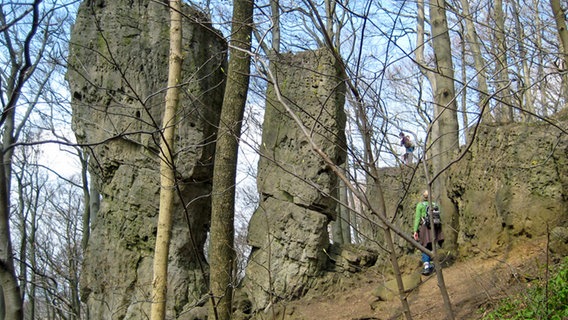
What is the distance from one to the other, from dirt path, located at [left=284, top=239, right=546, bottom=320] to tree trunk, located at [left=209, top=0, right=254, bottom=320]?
1.86m

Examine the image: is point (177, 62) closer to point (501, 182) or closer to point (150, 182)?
point (150, 182)

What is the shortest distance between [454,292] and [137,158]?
5569 mm

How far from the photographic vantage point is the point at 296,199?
8.93 m

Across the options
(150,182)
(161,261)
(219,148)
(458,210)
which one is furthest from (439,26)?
(161,261)

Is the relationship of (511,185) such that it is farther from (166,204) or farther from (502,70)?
(502,70)

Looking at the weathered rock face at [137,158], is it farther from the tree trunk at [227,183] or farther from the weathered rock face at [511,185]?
the weathered rock face at [511,185]

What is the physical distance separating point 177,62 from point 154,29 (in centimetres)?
459

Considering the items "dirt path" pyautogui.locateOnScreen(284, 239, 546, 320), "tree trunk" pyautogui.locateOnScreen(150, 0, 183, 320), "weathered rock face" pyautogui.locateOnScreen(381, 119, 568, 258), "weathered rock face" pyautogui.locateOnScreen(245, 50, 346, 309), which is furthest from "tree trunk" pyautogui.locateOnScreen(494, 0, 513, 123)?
"tree trunk" pyautogui.locateOnScreen(150, 0, 183, 320)

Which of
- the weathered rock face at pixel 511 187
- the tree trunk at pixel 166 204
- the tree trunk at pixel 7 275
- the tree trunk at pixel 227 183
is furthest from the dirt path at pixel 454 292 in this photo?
the tree trunk at pixel 7 275

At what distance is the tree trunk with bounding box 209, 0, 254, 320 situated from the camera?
22.3 ft

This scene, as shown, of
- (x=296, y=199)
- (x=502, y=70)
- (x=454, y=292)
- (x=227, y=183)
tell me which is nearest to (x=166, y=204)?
(x=227, y=183)

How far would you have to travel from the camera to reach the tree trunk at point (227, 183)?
22.3 feet

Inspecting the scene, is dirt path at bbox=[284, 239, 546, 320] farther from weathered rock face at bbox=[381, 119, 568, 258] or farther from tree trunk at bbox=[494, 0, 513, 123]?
tree trunk at bbox=[494, 0, 513, 123]

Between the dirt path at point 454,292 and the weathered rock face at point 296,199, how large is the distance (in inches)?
20.7
